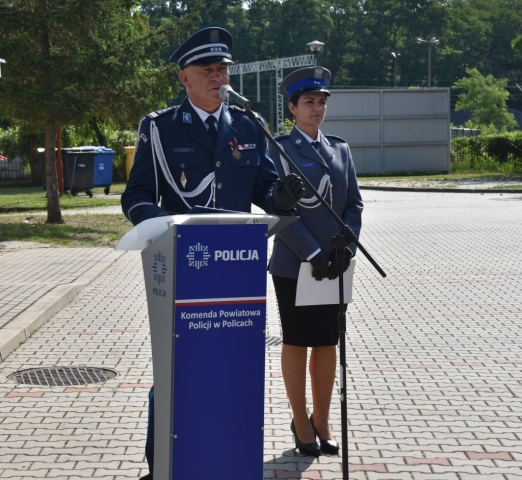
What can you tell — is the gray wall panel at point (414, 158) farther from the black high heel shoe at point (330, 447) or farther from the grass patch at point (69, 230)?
the black high heel shoe at point (330, 447)

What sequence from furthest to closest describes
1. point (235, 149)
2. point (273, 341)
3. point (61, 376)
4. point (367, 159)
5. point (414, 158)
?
1. point (414, 158)
2. point (367, 159)
3. point (273, 341)
4. point (61, 376)
5. point (235, 149)

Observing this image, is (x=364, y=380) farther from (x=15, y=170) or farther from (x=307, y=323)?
(x=15, y=170)

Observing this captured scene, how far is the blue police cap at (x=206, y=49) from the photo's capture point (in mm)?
4207

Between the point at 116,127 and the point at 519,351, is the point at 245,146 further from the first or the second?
the point at 116,127

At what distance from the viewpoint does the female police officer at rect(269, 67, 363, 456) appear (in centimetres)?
Answer: 517

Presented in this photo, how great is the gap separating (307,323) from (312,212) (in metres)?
0.58

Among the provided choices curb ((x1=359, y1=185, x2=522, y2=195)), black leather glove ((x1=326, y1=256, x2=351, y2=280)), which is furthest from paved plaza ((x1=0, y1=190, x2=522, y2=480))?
curb ((x1=359, y1=185, x2=522, y2=195))

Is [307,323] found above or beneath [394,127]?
beneath

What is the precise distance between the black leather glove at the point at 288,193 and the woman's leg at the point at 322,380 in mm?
1421

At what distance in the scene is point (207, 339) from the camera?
3.75m

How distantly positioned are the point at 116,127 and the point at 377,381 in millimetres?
15400

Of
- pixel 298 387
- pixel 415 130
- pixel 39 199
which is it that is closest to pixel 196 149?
pixel 298 387

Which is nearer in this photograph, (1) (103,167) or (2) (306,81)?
(2) (306,81)

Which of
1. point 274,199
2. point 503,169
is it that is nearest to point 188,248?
point 274,199
